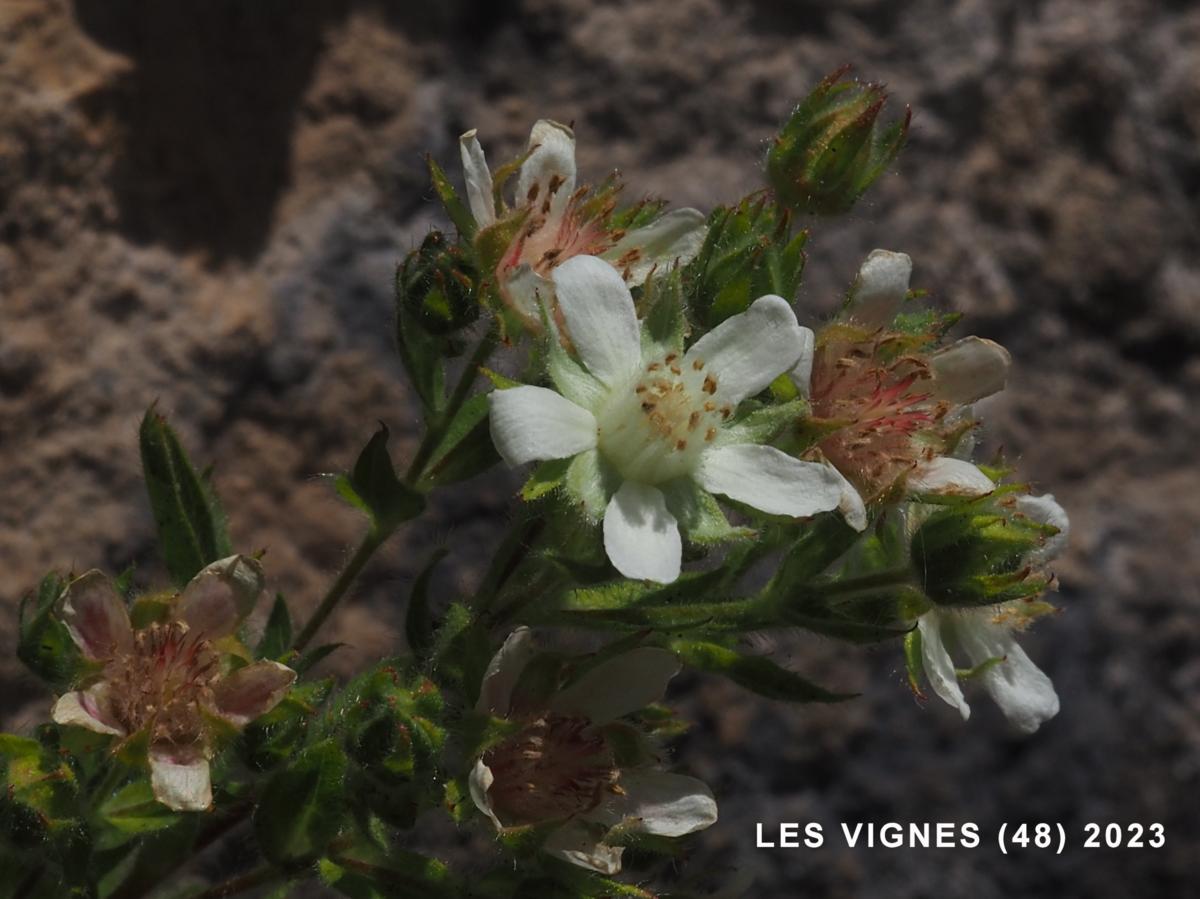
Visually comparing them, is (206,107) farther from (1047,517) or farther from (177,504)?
(1047,517)

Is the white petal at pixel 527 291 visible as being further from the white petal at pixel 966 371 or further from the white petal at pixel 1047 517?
the white petal at pixel 1047 517

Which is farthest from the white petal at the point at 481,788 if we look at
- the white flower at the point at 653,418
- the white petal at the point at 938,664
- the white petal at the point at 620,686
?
the white petal at the point at 938,664

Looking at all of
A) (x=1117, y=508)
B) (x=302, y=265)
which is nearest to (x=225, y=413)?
(x=302, y=265)

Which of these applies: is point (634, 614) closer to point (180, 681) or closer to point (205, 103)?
point (180, 681)

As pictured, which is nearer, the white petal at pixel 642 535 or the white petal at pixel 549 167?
the white petal at pixel 642 535

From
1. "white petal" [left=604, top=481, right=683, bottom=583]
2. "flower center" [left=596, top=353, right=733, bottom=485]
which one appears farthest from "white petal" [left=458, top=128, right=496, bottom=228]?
"white petal" [left=604, top=481, right=683, bottom=583]

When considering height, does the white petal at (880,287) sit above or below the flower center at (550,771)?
above
